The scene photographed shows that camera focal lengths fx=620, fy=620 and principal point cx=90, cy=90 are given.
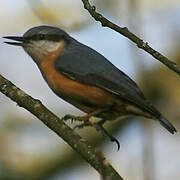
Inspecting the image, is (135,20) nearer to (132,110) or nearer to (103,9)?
(132,110)

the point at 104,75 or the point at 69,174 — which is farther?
the point at 69,174

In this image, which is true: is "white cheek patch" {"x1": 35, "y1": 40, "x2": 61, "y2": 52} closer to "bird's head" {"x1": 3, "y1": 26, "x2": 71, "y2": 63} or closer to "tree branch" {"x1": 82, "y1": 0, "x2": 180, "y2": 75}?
"bird's head" {"x1": 3, "y1": 26, "x2": 71, "y2": 63}

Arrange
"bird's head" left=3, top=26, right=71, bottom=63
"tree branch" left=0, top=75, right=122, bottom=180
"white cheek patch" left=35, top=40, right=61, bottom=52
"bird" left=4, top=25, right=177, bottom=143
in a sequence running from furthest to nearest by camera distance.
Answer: "white cheek patch" left=35, top=40, right=61, bottom=52
"bird's head" left=3, top=26, right=71, bottom=63
"bird" left=4, top=25, right=177, bottom=143
"tree branch" left=0, top=75, right=122, bottom=180

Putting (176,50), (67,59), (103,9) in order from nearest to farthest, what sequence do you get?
(67,59)
(103,9)
(176,50)

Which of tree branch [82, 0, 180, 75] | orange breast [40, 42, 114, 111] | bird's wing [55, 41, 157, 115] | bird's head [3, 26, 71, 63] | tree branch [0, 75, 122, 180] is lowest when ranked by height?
tree branch [0, 75, 122, 180]

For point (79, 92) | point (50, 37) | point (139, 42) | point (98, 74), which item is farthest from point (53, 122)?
point (50, 37)

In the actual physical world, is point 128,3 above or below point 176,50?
below

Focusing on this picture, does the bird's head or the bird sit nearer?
the bird

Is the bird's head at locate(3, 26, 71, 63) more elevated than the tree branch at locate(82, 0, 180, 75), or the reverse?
the bird's head at locate(3, 26, 71, 63)

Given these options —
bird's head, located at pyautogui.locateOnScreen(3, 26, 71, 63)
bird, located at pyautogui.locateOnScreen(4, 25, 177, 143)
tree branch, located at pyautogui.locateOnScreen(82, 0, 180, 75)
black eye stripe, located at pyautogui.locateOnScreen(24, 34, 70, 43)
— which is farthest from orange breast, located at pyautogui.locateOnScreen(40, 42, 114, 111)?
tree branch, located at pyautogui.locateOnScreen(82, 0, 180, 75)

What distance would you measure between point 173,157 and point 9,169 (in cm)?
213

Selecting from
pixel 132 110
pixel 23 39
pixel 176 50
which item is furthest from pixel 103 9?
pixel 132 110

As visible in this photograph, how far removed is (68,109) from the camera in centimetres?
754

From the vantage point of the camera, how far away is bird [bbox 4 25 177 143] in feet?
15.1
